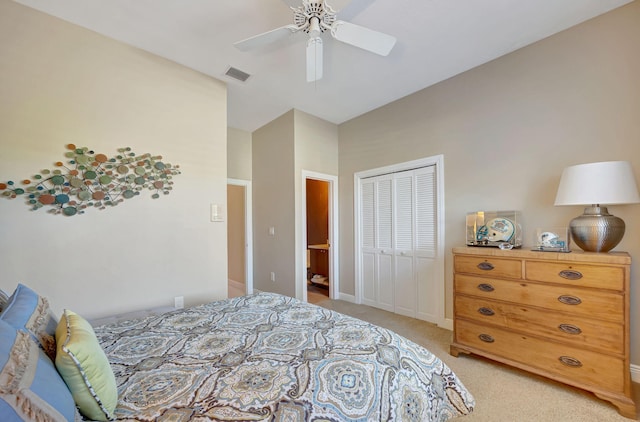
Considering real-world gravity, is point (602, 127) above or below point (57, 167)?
above

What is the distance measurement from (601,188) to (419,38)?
1.81 m

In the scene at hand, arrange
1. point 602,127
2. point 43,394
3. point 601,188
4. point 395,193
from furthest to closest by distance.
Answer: point 395,193
point 602,127
point 601,188
point 43,394

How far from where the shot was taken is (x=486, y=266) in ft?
7.32

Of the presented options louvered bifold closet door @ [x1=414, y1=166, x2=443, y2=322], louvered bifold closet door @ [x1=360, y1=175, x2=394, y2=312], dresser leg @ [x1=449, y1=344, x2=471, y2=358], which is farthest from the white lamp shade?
louvered bifold closet door @ [x1=360, y1=175, x2=394, y2=312]

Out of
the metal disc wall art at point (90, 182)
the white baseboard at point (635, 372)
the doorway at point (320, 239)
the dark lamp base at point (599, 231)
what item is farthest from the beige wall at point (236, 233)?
the white baseboard at point (635, 372)

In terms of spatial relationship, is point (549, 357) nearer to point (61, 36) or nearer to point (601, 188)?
point (601, 188)

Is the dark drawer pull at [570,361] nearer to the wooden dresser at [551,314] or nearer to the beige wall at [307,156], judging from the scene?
the wooden dresser at [551,314]

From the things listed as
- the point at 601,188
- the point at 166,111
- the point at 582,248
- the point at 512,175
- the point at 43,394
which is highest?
the point at 166,111

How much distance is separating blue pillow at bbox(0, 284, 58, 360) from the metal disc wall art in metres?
1.17

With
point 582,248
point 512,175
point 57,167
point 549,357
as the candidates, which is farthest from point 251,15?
point 549,357

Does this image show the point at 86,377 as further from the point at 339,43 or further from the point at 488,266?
the point at 339,43

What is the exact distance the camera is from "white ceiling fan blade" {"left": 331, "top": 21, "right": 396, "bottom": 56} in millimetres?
1811

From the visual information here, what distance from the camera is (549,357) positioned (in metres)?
1.92

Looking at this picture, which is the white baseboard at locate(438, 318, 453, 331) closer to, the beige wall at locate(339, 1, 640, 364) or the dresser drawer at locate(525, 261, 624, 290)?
the beige wall at locate(339, 1, 640, 364)
